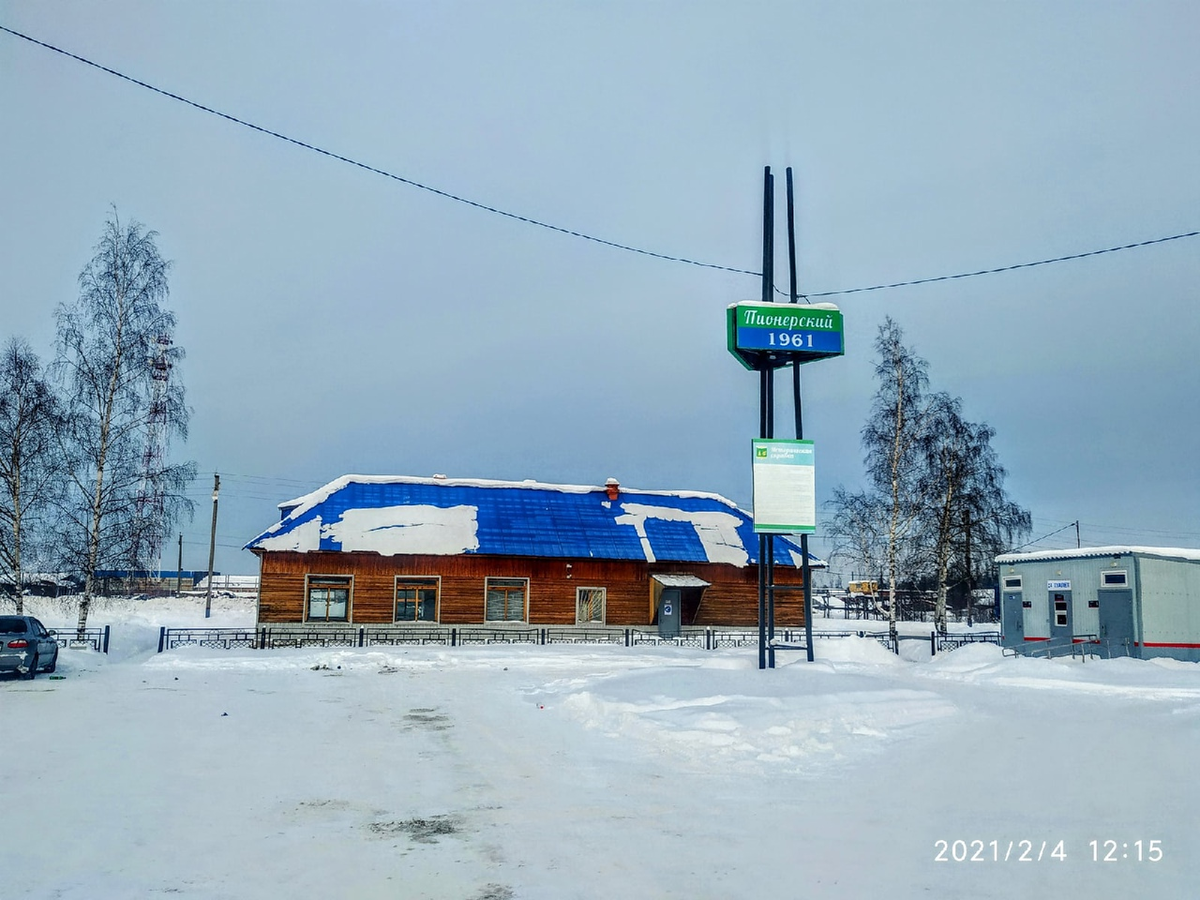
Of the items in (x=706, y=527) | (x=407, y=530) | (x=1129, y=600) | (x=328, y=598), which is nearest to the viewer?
(x=1129, y=600)

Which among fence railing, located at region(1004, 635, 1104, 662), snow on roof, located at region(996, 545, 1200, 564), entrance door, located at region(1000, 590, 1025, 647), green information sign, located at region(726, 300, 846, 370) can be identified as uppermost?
green information sign, located at region(726, 300, 846, 370)

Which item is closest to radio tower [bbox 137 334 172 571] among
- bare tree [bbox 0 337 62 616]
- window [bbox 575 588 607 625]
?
bare tree [bbox 0 337 62 616]

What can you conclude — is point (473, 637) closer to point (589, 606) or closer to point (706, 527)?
point (589, 606)

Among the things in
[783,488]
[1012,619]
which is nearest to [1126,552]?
[1012,619]

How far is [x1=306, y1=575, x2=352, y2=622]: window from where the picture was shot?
1518 inches

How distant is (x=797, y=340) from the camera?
80.3 ft

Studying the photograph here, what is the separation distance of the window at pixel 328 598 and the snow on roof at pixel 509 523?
148cm

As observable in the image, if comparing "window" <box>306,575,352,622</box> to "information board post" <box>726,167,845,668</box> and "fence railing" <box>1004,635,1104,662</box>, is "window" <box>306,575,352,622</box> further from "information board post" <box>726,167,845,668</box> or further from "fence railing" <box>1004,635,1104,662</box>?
"fence railing" <box>1004,635,1104,662</box>

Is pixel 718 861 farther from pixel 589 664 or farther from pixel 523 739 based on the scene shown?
pixel 589 664

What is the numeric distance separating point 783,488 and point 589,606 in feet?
64.1

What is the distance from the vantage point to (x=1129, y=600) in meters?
27.9

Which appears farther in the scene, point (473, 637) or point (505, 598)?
point (505, 598)

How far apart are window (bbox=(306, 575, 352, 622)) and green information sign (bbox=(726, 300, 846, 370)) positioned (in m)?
22.1

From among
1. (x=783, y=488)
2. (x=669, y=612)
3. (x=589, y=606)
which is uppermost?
(x=783, y=488)
